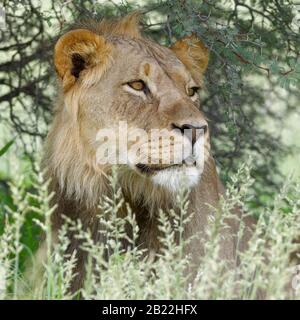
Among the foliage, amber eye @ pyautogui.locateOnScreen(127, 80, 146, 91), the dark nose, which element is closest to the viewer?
the dark nose

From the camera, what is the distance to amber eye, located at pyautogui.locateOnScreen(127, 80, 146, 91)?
486cm

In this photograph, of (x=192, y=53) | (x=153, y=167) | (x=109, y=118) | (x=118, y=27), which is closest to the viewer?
(x=153, y=167)

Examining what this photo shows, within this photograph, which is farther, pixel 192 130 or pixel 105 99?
pixel 105 99

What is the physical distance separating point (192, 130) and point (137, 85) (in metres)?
0.52

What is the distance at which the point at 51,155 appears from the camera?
198 inches

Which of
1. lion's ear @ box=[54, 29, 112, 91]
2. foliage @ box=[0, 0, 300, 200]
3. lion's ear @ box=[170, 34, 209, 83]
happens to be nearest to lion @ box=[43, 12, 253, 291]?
lion's ear @ box=[54, 29, 112, 91]

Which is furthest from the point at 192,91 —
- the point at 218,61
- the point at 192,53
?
the point at 218,61

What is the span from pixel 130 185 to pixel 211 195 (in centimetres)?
52

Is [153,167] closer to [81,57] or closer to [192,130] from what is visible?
[192,130]

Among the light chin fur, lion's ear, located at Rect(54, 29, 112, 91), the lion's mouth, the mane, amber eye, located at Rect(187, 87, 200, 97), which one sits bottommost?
the light chin fur

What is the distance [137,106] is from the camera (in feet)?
15.7

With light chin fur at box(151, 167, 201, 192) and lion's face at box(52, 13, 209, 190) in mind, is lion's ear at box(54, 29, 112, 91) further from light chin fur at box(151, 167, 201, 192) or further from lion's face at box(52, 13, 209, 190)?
light chin fur at box(151, 167, 201, 192)

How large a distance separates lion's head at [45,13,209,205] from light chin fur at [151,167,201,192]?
0.16 ft
